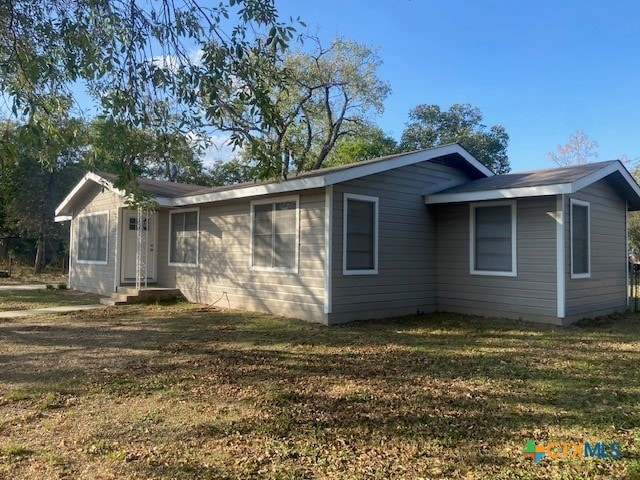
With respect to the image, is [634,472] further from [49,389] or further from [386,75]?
[386,75]

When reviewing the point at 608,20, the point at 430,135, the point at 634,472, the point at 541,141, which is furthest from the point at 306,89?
the point at 634,472

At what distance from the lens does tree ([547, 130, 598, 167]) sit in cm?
2959

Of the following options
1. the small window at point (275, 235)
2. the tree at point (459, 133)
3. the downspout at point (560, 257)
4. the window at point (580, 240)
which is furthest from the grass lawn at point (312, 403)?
the tree at point (459, 133)

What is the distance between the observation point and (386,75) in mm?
26062

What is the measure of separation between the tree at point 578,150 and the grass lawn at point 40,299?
93.0ft

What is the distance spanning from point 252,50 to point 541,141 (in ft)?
103

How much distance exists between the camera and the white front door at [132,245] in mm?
12500

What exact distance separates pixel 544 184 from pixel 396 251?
2.87 metres

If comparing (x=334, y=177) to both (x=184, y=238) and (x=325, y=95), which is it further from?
(x=325, y=95)

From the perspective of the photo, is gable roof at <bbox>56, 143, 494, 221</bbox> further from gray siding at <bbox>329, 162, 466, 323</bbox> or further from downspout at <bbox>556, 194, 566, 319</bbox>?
downspout at <bbox>556, 194, 566, 319</bbox>

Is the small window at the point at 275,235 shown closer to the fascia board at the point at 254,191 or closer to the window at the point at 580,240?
the fascia board at the point at 254,191

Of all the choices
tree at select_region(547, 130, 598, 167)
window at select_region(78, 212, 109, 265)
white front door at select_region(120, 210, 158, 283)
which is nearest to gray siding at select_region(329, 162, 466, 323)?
white front door at select_region(120, 210, 158, 283)

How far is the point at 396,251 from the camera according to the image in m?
9.16

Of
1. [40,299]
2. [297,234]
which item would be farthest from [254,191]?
[40,299]
